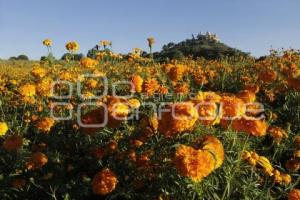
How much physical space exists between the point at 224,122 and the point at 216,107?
5.2 inches

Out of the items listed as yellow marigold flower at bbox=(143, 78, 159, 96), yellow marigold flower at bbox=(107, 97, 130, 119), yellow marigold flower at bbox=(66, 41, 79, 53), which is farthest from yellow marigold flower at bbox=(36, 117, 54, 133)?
yellow marigold flower at bbox=(66, 41, 79, 53)

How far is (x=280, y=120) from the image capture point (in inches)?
198

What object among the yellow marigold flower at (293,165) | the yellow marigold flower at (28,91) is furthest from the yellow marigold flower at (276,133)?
the yellow marigold flower at (28,91)

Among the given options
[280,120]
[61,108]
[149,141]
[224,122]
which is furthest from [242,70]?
[224,122]

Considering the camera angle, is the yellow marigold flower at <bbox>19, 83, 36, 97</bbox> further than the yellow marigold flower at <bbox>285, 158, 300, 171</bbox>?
Yes

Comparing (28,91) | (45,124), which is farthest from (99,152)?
(28,91)

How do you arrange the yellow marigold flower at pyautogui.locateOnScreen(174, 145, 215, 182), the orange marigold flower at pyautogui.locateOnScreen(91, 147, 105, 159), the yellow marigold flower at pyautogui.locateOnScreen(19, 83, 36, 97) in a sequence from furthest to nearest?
1. the yellow marigold flower at pyautogui.locateOnScreen(19, 83, 36, 97)
2. the orange marigold flower at pyautogui.locateOnScreen(91, 147, 105, 159)
3. the yellow marigold flower at pyautogui.locateOnScreen(174, 145, 215, 182)

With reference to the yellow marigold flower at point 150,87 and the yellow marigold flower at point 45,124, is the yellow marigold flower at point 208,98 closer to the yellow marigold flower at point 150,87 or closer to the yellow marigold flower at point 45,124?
the yellow marigold flower at point 150,87

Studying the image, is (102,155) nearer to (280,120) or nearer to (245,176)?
(245,176)

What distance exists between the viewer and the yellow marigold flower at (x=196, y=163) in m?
2.24

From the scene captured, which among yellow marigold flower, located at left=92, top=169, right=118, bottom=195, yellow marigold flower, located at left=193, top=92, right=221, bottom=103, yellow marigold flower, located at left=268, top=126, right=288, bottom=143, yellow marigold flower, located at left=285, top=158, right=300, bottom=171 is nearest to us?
yellow marigold flower, located at left=193, top=92, right=221, bottom=103

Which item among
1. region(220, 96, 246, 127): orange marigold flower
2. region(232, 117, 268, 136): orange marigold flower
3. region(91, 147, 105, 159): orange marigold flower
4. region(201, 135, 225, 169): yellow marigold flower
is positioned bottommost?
region(91, 147, 105, 159): orange marigold flower

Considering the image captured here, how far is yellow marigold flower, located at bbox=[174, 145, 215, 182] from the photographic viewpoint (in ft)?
7.34

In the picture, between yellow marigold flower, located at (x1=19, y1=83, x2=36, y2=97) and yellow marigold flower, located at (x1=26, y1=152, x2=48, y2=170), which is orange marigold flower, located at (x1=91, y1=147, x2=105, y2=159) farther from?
yellow marigold flower, located at (x1=19, y1=83, x2=36, y2=97)
